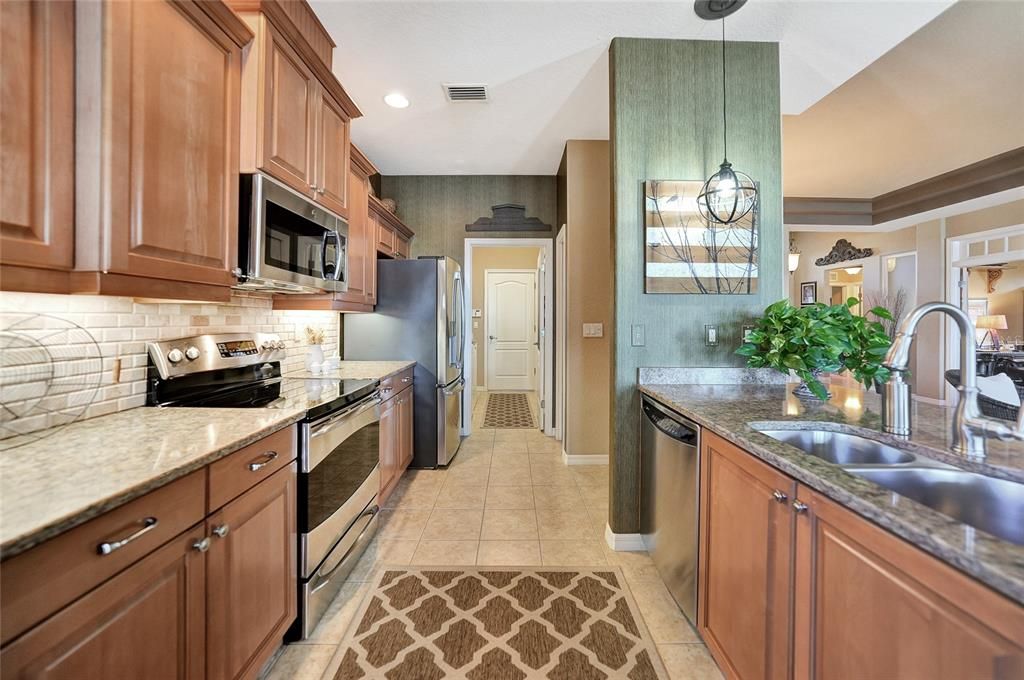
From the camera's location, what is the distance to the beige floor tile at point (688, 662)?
1341 millimetres

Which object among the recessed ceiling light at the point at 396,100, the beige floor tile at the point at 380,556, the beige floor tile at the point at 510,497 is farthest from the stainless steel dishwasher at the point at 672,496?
the recessed ceiling light at the point at 396,100

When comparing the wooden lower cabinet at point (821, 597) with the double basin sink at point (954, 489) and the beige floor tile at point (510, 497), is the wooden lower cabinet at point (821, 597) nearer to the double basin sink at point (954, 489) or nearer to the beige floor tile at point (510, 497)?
the double basin sink at point (954, 489)

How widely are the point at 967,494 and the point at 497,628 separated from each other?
153cm

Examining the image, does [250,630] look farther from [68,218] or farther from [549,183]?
[549,183]

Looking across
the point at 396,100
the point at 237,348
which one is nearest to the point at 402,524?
the point at 237,348

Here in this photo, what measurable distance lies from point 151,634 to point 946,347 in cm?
791

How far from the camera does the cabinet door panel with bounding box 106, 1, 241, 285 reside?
41.1 inches

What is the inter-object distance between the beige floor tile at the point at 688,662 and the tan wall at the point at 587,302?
1.88 m

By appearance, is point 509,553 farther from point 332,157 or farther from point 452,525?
point 332,157

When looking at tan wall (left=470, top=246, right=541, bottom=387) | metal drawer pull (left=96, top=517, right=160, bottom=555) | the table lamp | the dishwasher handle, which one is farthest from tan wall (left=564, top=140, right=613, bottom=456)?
the table lamp

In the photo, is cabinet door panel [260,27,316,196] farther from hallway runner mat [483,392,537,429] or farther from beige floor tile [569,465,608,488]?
hallway runner mat [483,392,537,429]

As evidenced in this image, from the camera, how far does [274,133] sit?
61.8 inches

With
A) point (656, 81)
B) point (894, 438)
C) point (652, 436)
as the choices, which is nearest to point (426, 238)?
point (656, 81)

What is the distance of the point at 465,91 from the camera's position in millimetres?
2484
